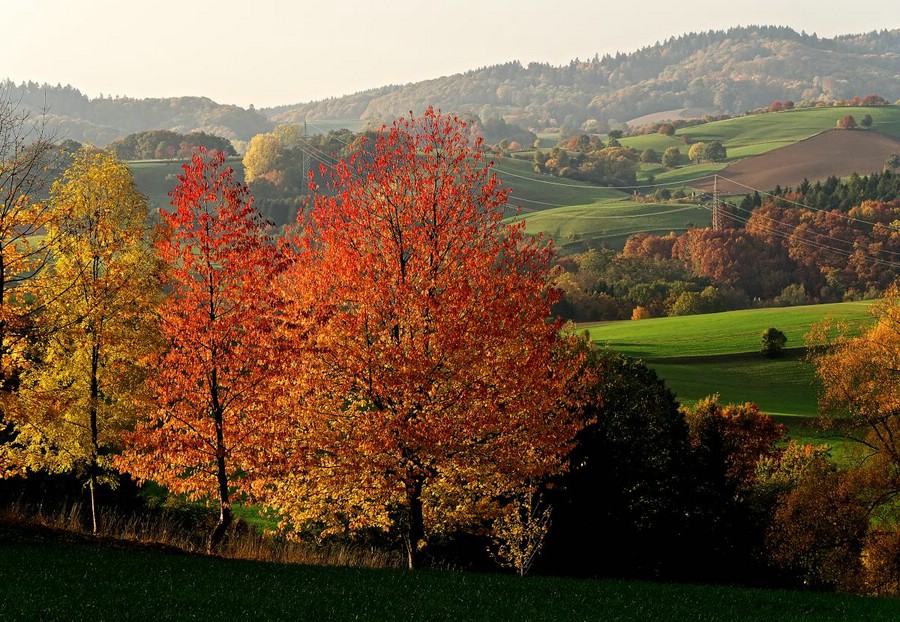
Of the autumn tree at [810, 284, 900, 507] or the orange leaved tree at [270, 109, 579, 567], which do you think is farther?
the autumn tree at [810, 284, 900, 507]

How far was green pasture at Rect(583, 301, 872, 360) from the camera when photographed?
102812 millimetres

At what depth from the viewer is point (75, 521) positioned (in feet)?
108

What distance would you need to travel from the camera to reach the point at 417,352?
27719mm

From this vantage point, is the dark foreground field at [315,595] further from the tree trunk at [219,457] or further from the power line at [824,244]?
the power line at [824,244]

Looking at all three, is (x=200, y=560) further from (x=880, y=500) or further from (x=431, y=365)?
(x=880, y=500)

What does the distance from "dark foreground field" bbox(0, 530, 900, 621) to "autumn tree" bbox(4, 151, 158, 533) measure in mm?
9845

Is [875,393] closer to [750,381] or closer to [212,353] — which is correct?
[212,353]

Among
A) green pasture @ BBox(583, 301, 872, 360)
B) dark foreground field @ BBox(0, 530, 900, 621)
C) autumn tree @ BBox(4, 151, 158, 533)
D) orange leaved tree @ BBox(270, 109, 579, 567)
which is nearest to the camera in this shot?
dark foreground field @ BBox(0, 530, 900, 621)

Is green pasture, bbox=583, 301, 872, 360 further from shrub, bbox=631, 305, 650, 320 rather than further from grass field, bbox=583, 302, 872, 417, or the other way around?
shrub, bbox=631, 305, 650, 320

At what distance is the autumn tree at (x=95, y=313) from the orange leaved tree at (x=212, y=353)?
4.49 m

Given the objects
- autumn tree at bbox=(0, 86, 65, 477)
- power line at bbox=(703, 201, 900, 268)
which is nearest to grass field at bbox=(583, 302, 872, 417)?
power line at bbox=(703, 201, 900, 268)

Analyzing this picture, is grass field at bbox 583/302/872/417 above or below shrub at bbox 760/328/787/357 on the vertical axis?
below

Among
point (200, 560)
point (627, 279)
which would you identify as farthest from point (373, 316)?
point (627, 279)

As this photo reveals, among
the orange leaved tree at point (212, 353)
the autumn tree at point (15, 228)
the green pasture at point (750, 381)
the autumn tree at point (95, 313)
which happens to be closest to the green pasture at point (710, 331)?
the green pasture at point (750, 381)
